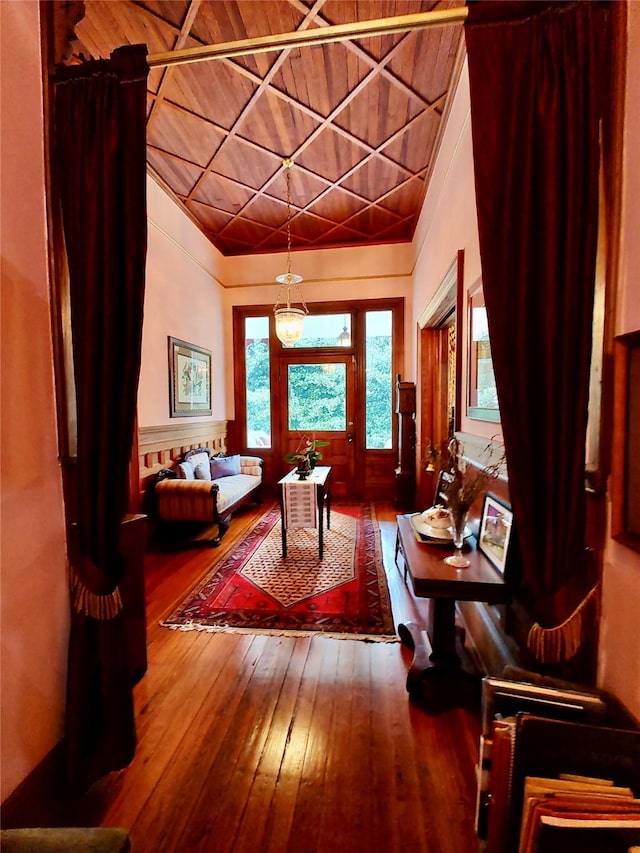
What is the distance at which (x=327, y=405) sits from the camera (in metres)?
5.30

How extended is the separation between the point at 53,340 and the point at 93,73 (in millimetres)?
973

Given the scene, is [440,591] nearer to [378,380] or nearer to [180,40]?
[180,40]

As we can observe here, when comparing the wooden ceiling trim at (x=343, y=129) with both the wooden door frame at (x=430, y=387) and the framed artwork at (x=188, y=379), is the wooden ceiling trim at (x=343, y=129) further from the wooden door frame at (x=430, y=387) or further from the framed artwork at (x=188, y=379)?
the framed artwork at (x=188, y=379)

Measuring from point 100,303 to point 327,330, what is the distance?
418 centimetres

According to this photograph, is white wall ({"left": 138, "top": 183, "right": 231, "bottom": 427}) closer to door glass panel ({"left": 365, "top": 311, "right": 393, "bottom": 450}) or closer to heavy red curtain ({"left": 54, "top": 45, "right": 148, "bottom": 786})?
heavy red curtain ({"left": 54, "top": 45, "right": 148, "bottom": 786})

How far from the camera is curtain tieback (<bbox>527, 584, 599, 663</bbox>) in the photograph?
1.07 meters

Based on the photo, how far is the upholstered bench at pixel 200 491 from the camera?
344 centimetres

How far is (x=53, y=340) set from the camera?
1298mm

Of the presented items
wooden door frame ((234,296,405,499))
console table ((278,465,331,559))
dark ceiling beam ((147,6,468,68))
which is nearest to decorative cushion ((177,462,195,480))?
console table ((278,465,331,559))

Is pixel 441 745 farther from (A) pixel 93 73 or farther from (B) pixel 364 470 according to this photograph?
(B) pixel 364 470

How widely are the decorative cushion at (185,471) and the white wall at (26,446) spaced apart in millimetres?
2473

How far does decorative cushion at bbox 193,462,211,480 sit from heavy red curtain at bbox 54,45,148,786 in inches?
107

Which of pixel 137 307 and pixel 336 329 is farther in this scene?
pixel 336 329

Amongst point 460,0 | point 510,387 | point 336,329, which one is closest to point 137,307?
point 510,387
